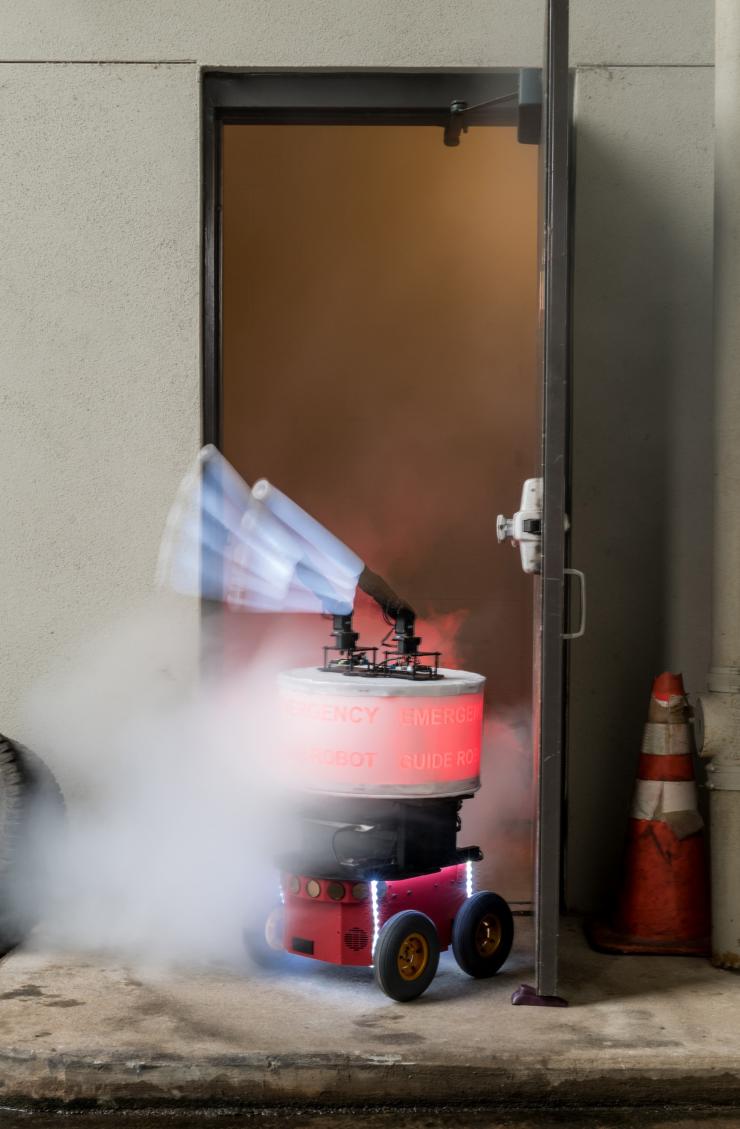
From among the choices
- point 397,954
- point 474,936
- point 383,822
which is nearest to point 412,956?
point 397,954

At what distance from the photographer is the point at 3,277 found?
4867mm

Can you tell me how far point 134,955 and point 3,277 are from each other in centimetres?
270

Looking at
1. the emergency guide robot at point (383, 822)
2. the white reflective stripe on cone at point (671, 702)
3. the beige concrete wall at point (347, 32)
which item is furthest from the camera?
the beige concrete wall at point (347, 32)

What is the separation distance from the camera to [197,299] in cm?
484

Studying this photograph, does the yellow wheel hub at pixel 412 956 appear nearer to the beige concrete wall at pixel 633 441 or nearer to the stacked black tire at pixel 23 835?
the beige concrete wall at pixel 633 441

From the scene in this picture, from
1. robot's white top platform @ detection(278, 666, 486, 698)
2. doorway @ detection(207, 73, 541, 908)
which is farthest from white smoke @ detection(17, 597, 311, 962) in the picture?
robot's white top platform @ detection(278, 666, 486, 698)

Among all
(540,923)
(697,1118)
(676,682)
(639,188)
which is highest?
(639,188)

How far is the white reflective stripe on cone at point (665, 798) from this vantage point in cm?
446

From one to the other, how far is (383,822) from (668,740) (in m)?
1.21

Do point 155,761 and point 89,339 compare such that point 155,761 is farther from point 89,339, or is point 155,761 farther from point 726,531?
point 726,531

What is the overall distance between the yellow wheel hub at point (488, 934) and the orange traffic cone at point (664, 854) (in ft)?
1.63

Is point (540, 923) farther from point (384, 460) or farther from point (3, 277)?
point (3, 277)

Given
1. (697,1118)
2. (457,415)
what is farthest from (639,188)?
(697,1118)

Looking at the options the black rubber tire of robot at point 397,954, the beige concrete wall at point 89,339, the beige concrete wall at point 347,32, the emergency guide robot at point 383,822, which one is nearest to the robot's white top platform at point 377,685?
the emergency guide robot at point 383,822
